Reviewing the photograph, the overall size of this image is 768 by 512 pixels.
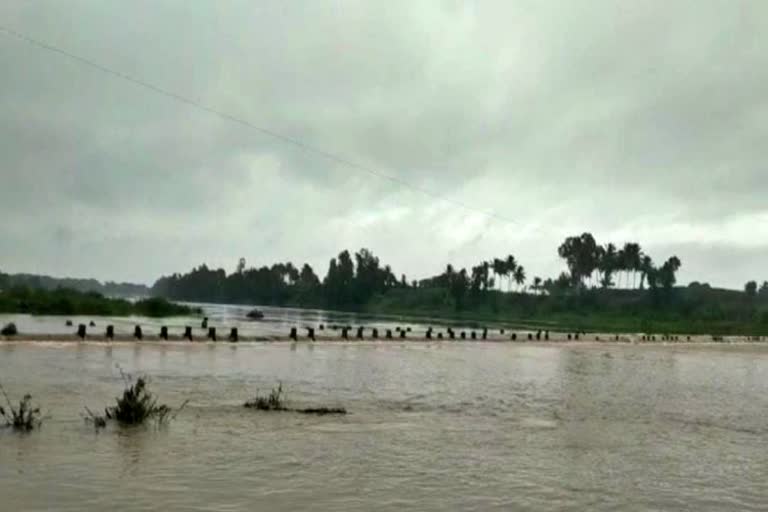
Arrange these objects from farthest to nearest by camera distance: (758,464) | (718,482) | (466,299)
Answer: (466,299) < (758,464) < (718,482)

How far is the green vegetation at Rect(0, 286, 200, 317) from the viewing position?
74.0 meters

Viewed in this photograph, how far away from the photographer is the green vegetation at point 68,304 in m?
74.0

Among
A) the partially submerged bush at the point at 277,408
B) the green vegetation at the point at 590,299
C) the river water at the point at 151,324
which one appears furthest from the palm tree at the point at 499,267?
the partially submerged bush at the point at 277,408

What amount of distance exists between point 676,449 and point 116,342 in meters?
28.3

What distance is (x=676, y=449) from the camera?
13.8 meters

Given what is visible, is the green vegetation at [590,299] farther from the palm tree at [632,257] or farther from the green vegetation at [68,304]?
the green vegetation at [68,304]

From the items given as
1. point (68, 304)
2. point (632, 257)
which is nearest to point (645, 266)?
point (632, 257)

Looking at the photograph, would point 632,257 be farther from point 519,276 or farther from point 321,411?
point 321,411

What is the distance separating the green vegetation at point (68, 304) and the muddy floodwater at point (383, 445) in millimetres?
51187

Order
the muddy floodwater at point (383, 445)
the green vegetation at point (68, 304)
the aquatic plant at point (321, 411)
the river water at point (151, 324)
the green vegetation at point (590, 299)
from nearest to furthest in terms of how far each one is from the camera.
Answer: the muddy floodwater at point (383, 445), the aquatic plant at point (321, 411), the river water at point (151, 324), the green vegetation at point (68, 304), the green vegetation at point (590, 299)

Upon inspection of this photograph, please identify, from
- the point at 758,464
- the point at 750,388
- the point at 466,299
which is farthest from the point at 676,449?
the point at 466,299

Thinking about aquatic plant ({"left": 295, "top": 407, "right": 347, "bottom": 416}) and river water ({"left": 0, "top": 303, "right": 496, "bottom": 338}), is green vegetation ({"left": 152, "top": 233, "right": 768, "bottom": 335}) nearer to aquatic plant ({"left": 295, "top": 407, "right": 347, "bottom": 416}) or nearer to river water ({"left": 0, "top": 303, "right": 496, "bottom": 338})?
river water ({"left": 0, "top": 303, "right": 496, "bottom": 338})

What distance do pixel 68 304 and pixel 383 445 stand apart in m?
70.9

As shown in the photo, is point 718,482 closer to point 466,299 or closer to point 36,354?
point 36,354
